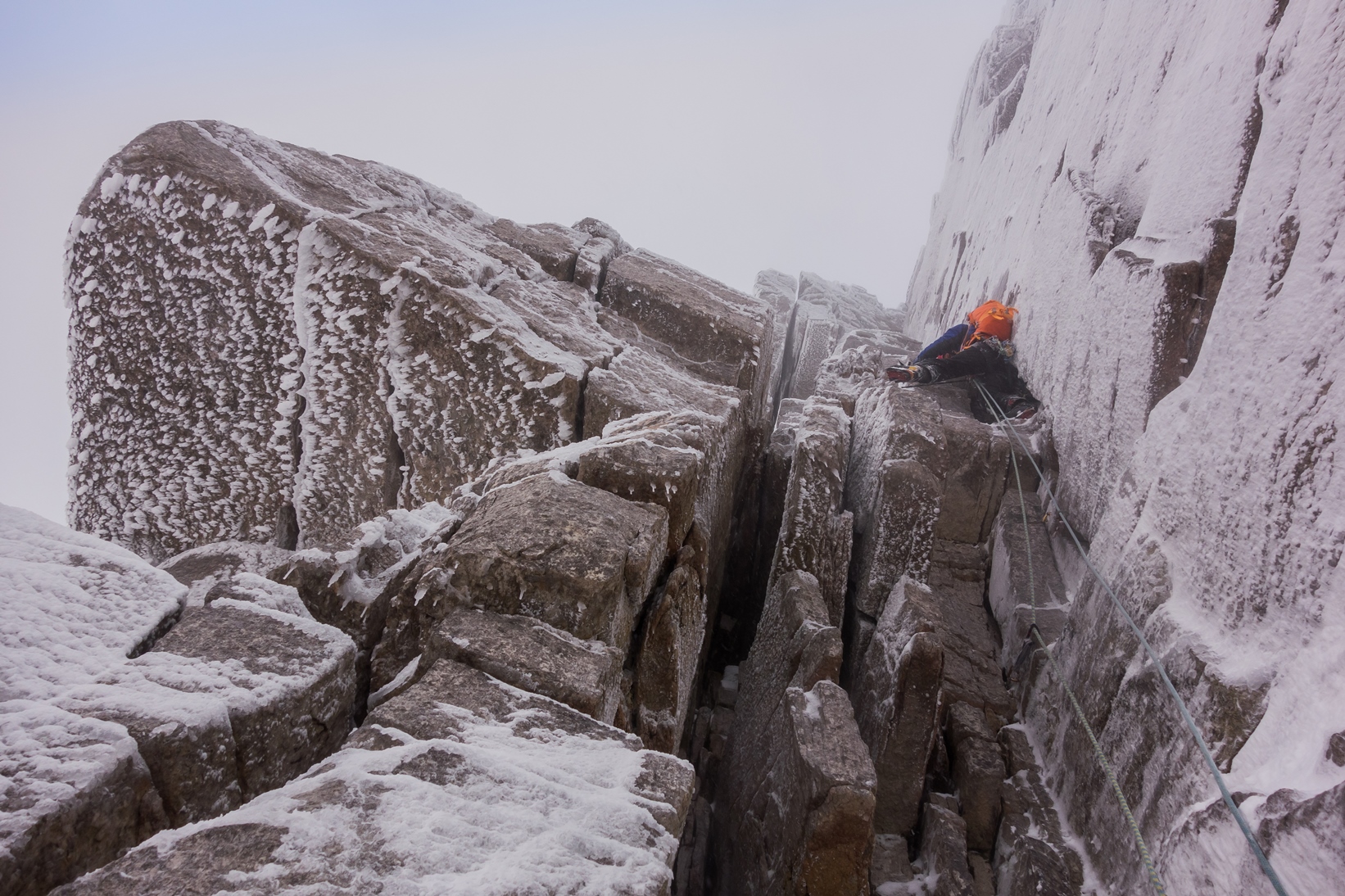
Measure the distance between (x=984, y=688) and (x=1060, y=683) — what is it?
0.37m

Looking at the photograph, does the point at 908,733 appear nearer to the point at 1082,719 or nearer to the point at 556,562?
the point at 1082,719

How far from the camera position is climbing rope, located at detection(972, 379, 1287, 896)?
64.9 inches

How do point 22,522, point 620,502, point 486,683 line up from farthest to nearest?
point 620,502 < point 22,522 < point 486,683

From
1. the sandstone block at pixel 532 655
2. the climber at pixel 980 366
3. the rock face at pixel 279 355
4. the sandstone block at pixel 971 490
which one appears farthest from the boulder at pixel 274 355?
the climber at pixel 980 366

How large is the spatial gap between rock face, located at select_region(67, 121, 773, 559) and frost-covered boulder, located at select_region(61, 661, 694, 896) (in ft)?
6.32

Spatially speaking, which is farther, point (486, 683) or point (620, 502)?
point (620, 502)

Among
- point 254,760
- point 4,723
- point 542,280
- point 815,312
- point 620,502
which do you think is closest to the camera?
point 4,723

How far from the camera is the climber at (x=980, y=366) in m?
4.54

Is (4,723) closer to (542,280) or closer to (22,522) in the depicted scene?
(22,522)

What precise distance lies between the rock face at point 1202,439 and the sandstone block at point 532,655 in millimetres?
1548

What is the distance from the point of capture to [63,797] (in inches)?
45.5

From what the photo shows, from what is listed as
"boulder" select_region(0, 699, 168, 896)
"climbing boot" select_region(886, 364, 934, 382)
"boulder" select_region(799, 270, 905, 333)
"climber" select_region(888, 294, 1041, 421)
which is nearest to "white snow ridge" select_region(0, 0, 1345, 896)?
"boulder" select_region(0, 699, 168, 896)

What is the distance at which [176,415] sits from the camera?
147 inches

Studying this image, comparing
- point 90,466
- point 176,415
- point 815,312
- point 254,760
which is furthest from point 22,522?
point 815,312
